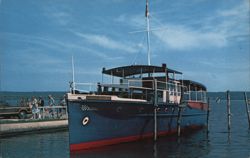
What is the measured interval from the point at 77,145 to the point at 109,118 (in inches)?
93.5

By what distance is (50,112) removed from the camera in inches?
1319

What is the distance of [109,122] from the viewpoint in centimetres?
2047

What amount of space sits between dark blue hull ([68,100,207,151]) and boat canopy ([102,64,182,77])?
258 centimetres

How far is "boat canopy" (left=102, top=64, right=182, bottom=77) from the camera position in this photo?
81.0ft

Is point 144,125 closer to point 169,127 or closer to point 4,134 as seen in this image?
point 169,127

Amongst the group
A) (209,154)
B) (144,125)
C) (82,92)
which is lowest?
(209,154)

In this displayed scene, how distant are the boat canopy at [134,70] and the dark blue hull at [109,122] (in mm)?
2585

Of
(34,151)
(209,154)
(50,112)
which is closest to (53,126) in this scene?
(50,112)

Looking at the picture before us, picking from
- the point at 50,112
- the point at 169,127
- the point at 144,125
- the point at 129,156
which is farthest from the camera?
the point at 50,112

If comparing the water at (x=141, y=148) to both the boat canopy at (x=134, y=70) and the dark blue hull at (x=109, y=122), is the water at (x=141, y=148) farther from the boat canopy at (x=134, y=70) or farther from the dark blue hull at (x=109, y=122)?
the boat canopy at (x=134, y=70)

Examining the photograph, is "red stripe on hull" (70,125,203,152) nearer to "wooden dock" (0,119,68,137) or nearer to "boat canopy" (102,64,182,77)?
"boat canopy" (102,64,182,77)

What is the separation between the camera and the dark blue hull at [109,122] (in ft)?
63.0

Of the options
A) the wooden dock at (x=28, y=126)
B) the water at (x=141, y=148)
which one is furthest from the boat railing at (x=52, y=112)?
the water at (x=141, y=148)

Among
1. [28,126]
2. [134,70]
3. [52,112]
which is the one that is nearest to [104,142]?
[134,70]
